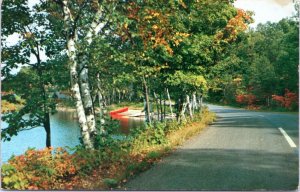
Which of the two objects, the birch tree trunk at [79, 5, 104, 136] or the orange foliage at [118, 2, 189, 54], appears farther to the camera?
the orange foliage at [118, 2, 189, 54]

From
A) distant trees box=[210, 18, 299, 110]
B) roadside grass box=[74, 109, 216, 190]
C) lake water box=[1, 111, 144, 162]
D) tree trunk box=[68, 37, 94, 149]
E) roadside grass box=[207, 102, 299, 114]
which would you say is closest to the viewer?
roadside grass box=[74, 109, 216, 190]

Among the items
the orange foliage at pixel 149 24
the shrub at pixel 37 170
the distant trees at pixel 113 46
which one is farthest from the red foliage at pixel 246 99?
the shrub at pixel 37 170

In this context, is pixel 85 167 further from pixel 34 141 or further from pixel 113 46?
pixel 34 141

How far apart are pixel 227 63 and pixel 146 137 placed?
49.2 feet

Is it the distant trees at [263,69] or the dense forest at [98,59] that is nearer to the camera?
the dense forest at [98,59]

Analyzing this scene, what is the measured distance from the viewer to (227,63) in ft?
90.6

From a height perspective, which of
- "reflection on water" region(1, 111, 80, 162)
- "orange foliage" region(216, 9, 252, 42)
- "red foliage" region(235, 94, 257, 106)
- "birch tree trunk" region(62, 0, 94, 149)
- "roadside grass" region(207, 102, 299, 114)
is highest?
"orange foliage" region(216, 9, 252, 42)

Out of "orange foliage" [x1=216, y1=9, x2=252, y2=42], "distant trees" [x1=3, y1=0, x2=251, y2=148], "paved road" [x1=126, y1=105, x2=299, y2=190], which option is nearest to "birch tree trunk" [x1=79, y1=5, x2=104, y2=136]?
"distant trees" [x1=3, y1=0, x2=251, y2=148]

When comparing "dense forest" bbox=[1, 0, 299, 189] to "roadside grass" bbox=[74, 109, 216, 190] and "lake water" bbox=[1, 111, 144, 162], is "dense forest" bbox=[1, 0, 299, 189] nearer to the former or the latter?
"roadside grass" bbox=[74, 109, 216, 190]

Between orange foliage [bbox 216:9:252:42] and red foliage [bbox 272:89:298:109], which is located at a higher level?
orange foliage [bbox 216:9:252:42]

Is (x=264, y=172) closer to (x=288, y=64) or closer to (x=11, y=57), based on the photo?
(x=11, y=57)

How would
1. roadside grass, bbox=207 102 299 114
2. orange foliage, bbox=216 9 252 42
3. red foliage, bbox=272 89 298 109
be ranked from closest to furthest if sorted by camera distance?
orange foliage, bbox=216 9 252 42
red foliage, bbox=272 89 298 109
roadside grass, bbox=207 102 299 114

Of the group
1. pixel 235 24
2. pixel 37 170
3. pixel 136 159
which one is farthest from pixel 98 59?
pixel 235 24

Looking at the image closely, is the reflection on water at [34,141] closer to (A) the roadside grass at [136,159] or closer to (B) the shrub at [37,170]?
(A) the roadside grass at [136,159]
